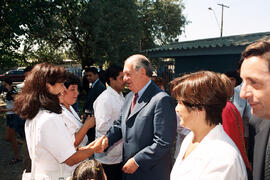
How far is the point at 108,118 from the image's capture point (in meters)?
3.52

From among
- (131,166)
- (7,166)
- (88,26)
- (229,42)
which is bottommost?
(7,166)

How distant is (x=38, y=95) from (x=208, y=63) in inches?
427

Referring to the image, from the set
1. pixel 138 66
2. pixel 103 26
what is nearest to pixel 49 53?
pixel 103 26

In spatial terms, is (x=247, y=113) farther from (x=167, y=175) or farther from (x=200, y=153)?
(x=200, y=153)

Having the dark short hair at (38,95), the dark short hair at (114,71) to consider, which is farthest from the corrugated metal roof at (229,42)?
the dark short hair at (38,95)

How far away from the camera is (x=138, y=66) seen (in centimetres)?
294

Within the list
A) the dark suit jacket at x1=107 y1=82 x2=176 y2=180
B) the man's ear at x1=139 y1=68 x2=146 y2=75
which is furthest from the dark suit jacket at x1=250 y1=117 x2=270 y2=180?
the man's ear at x1=139 y1=68 x2=146 y2=75

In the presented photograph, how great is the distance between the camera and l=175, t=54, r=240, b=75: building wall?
1041 cm

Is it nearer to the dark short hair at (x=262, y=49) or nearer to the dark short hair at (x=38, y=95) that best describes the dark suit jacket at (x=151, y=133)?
the dark short hair at (x=38, y=95)


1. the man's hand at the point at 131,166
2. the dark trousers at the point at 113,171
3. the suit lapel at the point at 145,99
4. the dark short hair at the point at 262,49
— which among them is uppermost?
the dark short hair at the point at 262,49

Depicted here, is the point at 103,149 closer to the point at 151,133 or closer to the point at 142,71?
the point at 151,133

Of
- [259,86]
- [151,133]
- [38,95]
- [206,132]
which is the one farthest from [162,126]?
[38,95]

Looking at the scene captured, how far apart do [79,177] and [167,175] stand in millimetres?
1357

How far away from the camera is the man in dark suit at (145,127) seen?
8.14 feet
